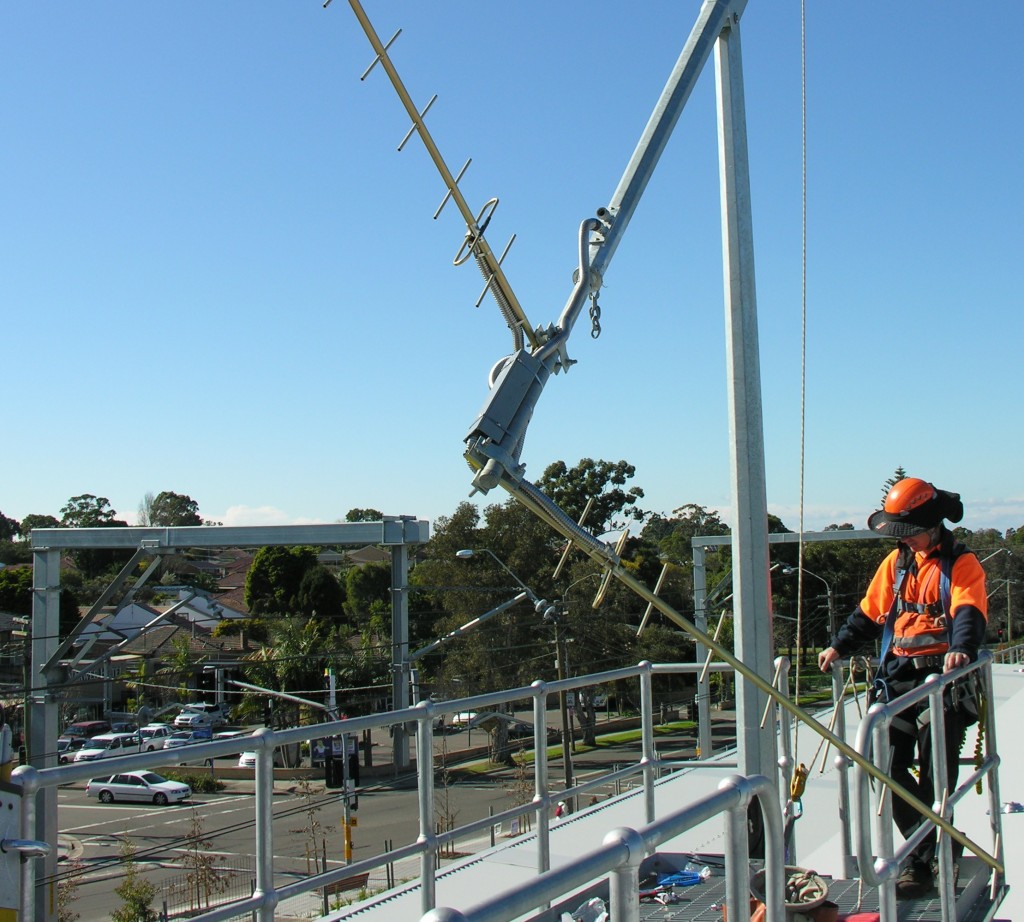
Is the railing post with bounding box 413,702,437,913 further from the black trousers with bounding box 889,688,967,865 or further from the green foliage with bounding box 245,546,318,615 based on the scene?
the green foliage with bounding box 245,546,318,615

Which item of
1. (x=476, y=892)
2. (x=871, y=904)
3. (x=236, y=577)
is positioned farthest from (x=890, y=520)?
(x=236, y=577)

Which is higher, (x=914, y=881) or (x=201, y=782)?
(x=914, y=881)

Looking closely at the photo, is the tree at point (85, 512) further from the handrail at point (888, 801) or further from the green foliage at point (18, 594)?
the handrail at point (888, 801)

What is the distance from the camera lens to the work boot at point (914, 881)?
5117 millimetres

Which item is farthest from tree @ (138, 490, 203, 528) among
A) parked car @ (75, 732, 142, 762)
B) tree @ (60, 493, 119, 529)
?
parked car @ (75, 732, 142, 762)

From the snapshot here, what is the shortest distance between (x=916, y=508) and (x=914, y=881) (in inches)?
70.6

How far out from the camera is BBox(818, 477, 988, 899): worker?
5230mm

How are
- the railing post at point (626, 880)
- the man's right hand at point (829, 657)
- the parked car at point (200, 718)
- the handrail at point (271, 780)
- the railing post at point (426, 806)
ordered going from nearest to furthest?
the railing post at point (626, 880)
the handrail at point (271, 780)
the railing post at point (426, 806)
the man's right hand at point (829, 657)
the parked car at point (200, 718)

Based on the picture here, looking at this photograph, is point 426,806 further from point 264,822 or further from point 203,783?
point 203,783

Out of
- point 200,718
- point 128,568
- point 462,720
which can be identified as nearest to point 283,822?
point 462,720

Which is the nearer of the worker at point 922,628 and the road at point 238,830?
the worker at point 922,628

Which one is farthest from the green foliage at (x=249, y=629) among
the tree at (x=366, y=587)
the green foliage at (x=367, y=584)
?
the green foliage at (x=367, y=584)

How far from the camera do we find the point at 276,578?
241 feet

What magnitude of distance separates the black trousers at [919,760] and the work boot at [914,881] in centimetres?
4
